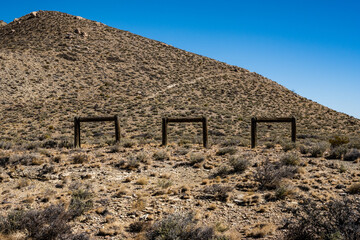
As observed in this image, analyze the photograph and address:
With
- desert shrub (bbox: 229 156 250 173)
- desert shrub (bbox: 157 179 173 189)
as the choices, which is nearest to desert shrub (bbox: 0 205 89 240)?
desert shrub (bbox: 157 179 173 189)

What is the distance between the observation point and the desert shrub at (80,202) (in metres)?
6.04

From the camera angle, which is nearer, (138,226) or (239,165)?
(138,226)

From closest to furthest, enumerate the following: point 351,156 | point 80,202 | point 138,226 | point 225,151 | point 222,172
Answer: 1. point 138,226
2. point 80,202
3. point 222,172
4. point 351,156
5. point 225,151

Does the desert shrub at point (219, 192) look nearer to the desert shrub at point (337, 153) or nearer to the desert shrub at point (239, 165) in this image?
the desert shrub at point (239, 165)

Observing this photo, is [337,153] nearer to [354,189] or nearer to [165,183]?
[354,189]

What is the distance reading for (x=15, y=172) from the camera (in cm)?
889

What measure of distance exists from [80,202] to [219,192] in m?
3.37

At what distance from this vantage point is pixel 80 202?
21.0ft

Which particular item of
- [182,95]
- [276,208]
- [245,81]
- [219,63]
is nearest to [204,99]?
[182,95]

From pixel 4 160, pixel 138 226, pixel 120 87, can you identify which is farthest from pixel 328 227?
pixel 120 87

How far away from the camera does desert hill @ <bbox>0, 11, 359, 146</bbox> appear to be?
33625mm

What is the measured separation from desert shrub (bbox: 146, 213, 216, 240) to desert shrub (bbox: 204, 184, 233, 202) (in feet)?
5.66

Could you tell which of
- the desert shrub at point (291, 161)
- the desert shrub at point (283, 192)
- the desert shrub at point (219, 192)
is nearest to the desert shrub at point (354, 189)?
the desert shrub at point (283, 192)

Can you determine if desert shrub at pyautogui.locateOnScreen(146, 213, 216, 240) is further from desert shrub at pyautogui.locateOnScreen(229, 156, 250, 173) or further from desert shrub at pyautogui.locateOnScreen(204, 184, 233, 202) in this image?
desert shrub at pyautogui.locateOnScreen(229, 156, 250, 173)
